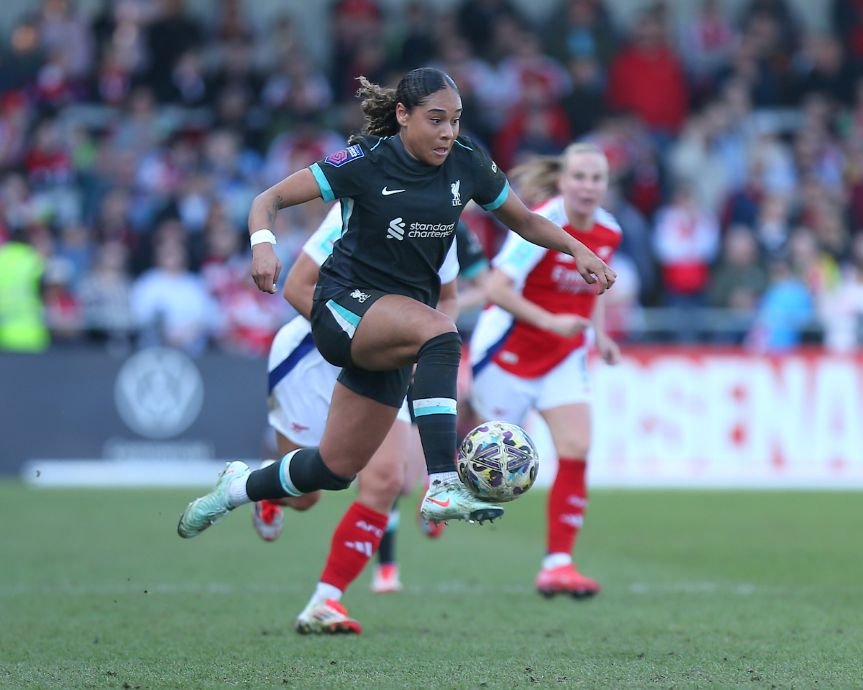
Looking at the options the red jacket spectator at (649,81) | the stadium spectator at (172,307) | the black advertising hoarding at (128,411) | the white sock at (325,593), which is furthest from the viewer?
the red jacket spectator at (649,81)

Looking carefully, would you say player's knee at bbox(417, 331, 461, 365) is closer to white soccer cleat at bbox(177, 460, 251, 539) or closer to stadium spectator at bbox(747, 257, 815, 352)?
white soccer cleat at bbox(177, 460, 251, 539)

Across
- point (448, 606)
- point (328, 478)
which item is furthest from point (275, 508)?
point (328, 478)

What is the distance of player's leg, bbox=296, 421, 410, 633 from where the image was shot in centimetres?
661

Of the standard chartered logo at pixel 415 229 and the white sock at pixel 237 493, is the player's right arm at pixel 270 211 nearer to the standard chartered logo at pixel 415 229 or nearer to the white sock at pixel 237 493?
the standard chartered logo at pixel 415 229

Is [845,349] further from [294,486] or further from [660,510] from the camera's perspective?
[294,486]

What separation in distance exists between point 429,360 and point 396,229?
0.54m

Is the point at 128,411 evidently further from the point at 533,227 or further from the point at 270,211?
the point at 270,211

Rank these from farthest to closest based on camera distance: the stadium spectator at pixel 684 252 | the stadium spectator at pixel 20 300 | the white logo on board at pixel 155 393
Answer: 1. the stadium spectator at pixel 684 252
2. the stadium spectator at pixel 20 300
3. the white logo on board at pixel 155 393

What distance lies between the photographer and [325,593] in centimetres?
673

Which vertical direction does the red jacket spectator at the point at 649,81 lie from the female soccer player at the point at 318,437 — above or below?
above

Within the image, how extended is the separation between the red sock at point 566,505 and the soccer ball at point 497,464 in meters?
2.30

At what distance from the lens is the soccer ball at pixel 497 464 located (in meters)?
5.54

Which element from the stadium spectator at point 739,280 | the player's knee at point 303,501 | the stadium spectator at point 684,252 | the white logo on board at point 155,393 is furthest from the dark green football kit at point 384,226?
the stadium spectator at point 684,252

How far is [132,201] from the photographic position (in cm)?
1652
